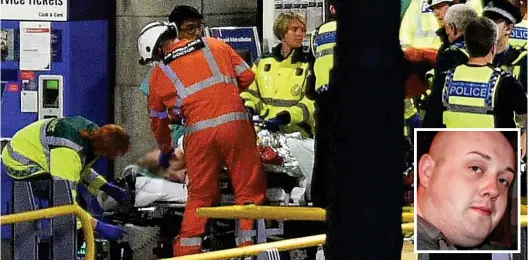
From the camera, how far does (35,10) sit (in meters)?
4.47

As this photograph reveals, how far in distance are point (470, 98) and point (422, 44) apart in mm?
286

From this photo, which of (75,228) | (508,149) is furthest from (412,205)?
(75,228)

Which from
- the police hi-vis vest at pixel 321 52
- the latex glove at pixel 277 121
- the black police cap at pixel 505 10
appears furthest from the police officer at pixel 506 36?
the latex glove at pixel 277 121

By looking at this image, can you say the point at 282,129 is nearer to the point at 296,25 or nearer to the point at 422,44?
the point at 296,25

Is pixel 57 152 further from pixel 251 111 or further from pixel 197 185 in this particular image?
pixel 251 111

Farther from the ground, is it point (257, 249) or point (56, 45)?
point (56, 45)

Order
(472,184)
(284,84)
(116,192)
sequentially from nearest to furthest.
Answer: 1. (472,184)
2. (116,192)
3. (284,84)

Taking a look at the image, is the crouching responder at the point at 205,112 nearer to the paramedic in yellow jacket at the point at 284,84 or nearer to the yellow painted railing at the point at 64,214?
the paramedic in yellow jacket at the point at 284,84

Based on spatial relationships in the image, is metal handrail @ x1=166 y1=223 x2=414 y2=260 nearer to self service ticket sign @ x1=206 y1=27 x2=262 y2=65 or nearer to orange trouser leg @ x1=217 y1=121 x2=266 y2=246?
orange trouser leg @ x1=217 y1=121 x2=266 y2=246

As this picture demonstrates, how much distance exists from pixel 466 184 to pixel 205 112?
1.13m

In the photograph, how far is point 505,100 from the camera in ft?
13.6

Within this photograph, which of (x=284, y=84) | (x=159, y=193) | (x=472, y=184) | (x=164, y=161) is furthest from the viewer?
(x=284, y=84)

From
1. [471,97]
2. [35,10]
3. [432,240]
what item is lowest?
[432,240]

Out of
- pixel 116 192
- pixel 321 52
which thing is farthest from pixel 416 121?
pixel 116 192
